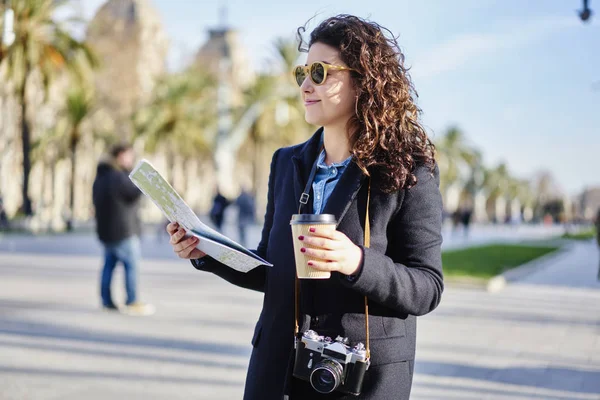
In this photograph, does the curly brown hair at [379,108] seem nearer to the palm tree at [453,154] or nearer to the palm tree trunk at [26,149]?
the palm tree trunk at [26,149]

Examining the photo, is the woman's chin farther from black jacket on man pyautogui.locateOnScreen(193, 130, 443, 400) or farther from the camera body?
the camera body

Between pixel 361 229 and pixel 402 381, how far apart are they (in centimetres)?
45

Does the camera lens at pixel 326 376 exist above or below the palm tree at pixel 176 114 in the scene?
below

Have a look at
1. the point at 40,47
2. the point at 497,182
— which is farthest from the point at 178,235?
the point at 497,182

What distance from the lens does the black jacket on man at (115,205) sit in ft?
30.4

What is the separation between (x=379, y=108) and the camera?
7.06ft

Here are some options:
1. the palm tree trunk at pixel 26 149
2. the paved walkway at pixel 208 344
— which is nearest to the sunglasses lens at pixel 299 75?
the paved walkway at pixel 208 344

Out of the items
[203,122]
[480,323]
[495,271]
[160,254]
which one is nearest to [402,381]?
[480,323]

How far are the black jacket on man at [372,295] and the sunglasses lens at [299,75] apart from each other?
1.05 feet

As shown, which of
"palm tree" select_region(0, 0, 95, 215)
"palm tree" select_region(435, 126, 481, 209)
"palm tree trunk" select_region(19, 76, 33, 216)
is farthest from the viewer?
"palm tree" select_region(435, 126, 481, 209)

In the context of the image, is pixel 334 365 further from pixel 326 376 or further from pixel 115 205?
pixel 115 205

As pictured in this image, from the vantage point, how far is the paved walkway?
5840mm

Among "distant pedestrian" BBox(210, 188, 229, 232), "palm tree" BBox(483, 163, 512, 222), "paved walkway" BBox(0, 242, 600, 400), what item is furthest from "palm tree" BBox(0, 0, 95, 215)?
"palm tree" BBox(483, 163, 512, 222)

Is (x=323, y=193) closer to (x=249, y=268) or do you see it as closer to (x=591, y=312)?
(x=249, y=268)
